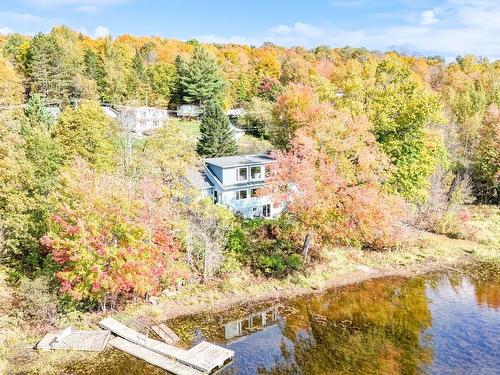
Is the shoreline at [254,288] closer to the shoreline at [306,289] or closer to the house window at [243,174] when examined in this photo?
the shoreline at [306,289]

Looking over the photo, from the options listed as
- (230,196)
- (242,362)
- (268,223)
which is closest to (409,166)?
(268,223)

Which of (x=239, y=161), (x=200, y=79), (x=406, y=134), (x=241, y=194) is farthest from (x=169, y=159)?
(x=200, y=79)

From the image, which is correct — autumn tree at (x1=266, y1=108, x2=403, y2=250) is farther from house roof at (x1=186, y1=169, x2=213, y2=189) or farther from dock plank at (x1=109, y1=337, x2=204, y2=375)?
dock plank at (x1=109, y1=337, x2=204, y2=375)

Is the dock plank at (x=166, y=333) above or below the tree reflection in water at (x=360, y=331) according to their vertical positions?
above

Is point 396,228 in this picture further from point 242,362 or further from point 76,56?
point 76,56

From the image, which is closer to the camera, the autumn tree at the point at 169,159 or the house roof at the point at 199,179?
the autumn tree at the point at 169,159

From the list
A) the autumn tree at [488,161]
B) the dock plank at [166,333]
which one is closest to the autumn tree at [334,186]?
the dock plank at [166,333]
